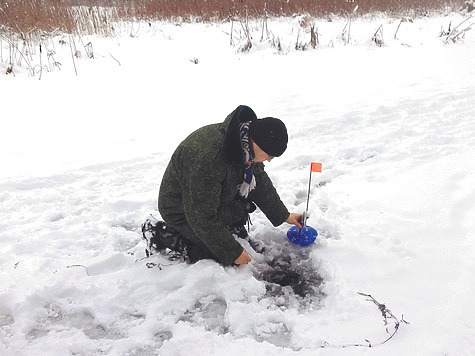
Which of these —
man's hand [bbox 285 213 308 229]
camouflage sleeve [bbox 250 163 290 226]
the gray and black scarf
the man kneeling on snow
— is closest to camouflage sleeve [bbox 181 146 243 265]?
the man kneeling on snow

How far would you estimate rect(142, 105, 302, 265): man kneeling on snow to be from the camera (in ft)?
5.72

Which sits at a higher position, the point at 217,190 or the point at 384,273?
the point at 217,190

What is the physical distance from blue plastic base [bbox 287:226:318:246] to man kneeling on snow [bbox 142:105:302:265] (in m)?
0.13

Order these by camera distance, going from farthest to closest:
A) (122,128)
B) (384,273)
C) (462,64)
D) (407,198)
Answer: (462,64) → (122,128) → (407,198) → (384,273)

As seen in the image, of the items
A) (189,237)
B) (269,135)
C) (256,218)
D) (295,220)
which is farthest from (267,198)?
(269,135)

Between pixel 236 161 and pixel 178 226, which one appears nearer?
pixel 236 161

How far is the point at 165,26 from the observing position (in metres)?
8.91

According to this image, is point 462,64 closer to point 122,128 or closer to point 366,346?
point 122,128

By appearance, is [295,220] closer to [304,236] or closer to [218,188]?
[304,236]

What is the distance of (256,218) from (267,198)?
38 centimetres

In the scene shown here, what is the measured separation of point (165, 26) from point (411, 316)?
8625mm

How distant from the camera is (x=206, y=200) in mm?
1842

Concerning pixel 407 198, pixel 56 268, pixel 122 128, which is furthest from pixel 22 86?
pixel 407 198

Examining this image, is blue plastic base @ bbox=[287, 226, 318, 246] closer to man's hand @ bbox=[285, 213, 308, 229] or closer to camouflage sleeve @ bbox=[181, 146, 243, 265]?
man's hand @ bbox=[285, 213, 308, 229]
